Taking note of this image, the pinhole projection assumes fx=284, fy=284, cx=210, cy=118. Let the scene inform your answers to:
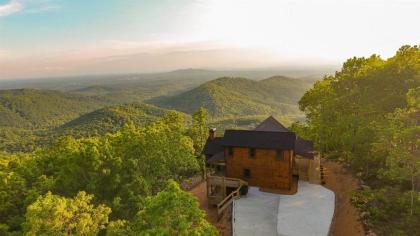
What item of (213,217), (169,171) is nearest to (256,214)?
(213,217)

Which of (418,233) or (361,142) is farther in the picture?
(361,142)

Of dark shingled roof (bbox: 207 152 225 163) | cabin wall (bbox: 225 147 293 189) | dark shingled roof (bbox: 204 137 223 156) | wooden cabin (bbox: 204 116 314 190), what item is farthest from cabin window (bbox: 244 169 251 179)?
dark shingled roof (bbox: 204 137 223 156)

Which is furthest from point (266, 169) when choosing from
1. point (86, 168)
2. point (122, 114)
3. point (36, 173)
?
point (122, 114)

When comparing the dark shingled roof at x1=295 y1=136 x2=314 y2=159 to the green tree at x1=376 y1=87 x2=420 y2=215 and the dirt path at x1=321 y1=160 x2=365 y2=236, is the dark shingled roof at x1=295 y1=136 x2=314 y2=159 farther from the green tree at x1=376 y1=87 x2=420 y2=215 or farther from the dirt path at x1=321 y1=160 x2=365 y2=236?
the green tree at x1=376 y1=87 x2=420 y2=215

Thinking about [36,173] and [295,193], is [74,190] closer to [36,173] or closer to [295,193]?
[36,173]

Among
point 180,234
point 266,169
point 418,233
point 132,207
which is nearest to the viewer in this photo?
point 180,234
